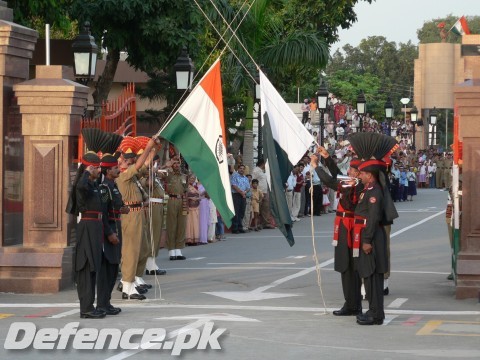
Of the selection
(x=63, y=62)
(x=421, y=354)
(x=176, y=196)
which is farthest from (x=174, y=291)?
(x=63, y=62)

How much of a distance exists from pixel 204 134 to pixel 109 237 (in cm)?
187

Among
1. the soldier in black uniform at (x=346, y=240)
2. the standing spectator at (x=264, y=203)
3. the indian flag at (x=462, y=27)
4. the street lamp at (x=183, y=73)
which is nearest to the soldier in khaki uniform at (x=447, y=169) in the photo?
the standing spectator at (x=264, y=203)

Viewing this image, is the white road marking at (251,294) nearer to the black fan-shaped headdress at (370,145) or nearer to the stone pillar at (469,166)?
the stone pillar at (469,166)

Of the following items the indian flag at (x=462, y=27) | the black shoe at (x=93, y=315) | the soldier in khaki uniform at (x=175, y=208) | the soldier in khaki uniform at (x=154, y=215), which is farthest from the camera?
the soldier in khaki uniform at (x=175, y=208)

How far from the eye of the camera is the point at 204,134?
15.9 meters

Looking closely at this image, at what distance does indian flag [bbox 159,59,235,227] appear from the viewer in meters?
15.7

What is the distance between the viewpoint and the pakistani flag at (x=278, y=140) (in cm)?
1538

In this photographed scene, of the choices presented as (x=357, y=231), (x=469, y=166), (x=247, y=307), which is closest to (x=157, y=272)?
(x=247, y=307)

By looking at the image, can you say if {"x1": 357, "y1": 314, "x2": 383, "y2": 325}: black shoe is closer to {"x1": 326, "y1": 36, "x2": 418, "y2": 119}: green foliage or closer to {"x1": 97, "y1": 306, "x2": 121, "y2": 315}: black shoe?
{"x1": 97, "y1": 306, "x2": 121, "y2": 315}: black shoe

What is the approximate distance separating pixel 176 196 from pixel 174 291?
15.5ft

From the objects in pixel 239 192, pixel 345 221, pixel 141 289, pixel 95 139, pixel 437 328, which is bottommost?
pixel 437 328

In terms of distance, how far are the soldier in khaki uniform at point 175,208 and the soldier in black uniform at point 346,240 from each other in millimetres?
7146

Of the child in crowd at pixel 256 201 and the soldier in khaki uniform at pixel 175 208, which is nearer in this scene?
the soldier in khaki uniform at pixel 175 208

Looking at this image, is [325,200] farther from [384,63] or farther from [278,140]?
[384,63]
